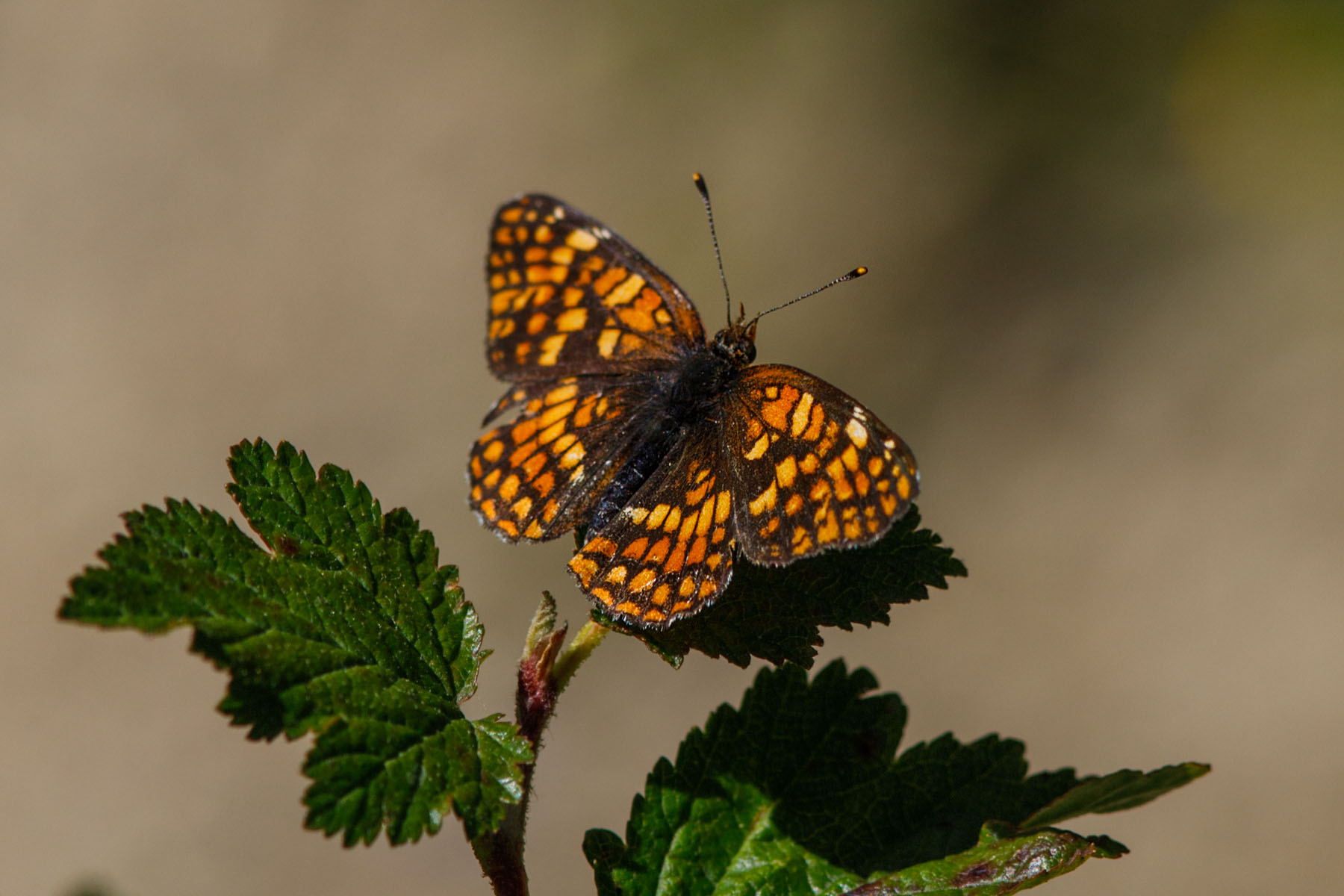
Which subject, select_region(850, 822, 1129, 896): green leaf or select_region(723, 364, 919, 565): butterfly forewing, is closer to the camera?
select_region(850, 822, 1129, 896): green leaf

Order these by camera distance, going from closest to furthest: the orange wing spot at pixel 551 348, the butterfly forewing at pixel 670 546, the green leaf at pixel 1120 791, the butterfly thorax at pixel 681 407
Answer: the green leaf at pixel 1120 791
the butterfly forewing at pixel 670 546
the butterfly thorax at pixel 681 407
the orange wing spot at pixel 551 348

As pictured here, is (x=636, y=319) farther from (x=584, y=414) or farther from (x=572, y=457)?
(x=572, y=457)

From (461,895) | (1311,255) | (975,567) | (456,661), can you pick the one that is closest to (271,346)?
(461,895)

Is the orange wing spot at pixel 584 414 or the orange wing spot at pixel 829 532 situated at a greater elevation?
the orange wing spot at pixel 584 414

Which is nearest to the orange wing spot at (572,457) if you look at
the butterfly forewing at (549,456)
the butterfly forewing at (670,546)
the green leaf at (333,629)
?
the butterfly forewing at (549,456)

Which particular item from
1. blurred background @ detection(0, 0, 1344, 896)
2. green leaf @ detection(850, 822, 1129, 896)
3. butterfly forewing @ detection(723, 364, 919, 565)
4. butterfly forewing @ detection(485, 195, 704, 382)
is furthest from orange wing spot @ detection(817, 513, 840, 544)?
blurred background @ detection(0, 0, 1344, 896)

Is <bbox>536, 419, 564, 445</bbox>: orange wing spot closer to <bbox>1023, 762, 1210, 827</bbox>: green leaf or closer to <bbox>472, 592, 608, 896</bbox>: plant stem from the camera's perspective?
<bbox>472, 592, 608, 896</bbox>: plant stem

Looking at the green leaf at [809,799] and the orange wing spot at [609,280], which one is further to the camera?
the orange wing spot at [609,280]

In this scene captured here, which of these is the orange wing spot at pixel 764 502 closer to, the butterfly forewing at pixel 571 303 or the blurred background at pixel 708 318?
the butterfly forewing at pixel 571 303

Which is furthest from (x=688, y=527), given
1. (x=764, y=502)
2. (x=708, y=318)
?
(x=708, y=318)
